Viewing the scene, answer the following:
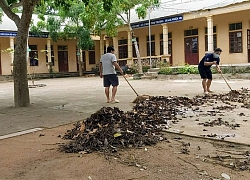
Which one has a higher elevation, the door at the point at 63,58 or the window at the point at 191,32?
the window at the point at 191,32

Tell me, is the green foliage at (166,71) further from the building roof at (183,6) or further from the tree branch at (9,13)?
the tree branch at (9,13)

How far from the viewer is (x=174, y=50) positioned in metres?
24.9

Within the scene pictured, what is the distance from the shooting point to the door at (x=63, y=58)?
30.2 metres

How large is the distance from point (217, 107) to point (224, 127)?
207 cm

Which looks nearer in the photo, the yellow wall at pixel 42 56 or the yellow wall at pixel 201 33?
the yellow wall at pixel 201 33

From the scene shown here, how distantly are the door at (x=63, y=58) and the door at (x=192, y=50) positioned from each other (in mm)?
11955

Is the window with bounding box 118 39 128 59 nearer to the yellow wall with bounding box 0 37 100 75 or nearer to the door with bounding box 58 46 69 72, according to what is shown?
the yellow wall with bounding box 0 37 100 75

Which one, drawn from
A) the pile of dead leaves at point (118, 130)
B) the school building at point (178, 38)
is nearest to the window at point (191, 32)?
A: the school building at point (178, 38)

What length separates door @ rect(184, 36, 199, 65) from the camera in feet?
77.5

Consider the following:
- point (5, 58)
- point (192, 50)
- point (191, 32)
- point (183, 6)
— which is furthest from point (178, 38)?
point (5, 58)

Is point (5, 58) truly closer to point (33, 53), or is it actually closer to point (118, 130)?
point (33, 53)

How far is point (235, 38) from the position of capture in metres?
21.1

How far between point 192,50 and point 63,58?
41.3ft

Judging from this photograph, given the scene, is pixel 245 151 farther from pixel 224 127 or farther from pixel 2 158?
pixel 2 158
